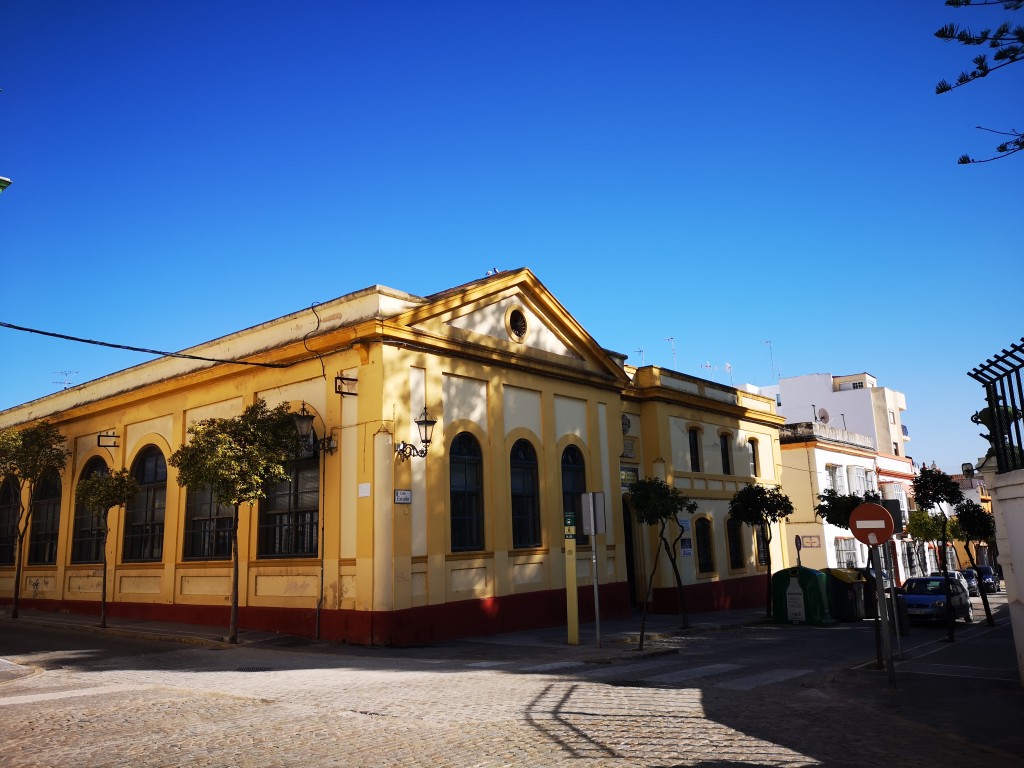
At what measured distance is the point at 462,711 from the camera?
8.59 metres

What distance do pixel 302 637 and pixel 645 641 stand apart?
23.0 ft

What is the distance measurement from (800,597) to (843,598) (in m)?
1.34

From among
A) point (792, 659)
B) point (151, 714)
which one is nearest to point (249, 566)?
point (151, 714)

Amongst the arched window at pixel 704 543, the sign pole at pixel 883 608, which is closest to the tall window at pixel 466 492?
the sign pole at pixel 883 608

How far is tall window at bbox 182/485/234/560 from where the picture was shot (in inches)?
759

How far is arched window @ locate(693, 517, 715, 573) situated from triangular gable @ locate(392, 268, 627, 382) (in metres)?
6.33

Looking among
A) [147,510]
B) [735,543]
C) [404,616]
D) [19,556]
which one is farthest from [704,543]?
[19,556]

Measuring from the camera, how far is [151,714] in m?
8.52

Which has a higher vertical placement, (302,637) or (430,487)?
(430,487)

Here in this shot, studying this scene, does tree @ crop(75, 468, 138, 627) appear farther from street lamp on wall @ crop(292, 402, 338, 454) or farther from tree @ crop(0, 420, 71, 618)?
street lamp on wall @ crop(292, 402, 338, 454)

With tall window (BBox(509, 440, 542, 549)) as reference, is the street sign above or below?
below

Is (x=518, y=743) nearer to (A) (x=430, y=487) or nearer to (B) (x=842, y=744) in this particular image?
(B) (x=842, y=744)

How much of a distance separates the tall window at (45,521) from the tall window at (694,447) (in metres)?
20.2

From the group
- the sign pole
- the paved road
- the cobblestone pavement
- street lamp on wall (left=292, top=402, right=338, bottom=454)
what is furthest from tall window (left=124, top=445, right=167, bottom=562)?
the sign pole
